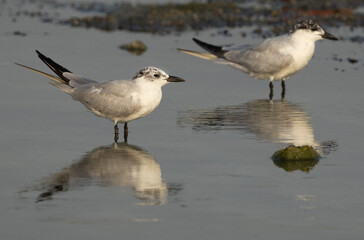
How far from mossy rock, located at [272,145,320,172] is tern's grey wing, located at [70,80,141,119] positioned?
1.87m

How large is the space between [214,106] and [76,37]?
21.8 feet

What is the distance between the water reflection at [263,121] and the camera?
9.66m

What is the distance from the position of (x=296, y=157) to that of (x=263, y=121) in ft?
7.29

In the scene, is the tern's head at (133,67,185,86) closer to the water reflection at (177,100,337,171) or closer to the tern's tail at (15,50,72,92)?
the water reflection at (177,100,337,171)

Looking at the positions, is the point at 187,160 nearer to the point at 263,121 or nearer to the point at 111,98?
the point at 111,98

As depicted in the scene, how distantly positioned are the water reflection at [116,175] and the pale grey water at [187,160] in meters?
0.02

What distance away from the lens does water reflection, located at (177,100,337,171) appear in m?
9.66

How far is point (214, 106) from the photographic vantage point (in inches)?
459

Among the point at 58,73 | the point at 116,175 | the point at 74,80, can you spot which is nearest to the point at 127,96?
the point at 74,80

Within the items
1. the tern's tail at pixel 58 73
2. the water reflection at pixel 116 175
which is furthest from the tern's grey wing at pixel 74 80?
the water reflection at pixel 116 175

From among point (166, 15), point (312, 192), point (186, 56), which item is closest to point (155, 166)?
point (312, 192)

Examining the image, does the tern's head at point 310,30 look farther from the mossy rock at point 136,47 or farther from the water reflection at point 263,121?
the mossy rock at point 136,47

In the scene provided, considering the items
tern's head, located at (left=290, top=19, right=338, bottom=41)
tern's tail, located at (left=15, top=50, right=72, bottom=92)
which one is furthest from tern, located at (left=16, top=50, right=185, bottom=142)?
tern's head, located at (left=290, top=19, right=338, bottom=41)

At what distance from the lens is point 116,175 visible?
795 cm
